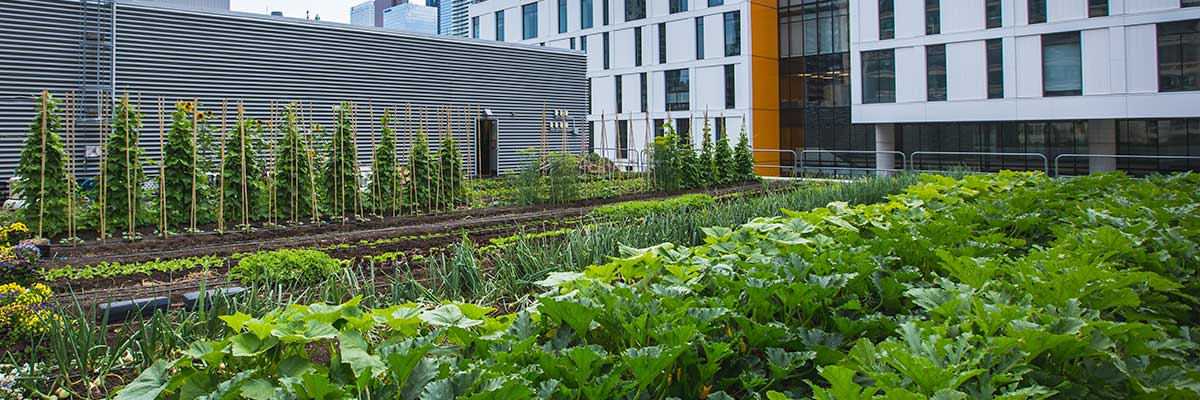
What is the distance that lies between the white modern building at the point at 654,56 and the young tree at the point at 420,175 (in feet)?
55.1

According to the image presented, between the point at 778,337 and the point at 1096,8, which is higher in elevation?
the point at 1096,8

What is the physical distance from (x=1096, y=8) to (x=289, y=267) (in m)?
25.0

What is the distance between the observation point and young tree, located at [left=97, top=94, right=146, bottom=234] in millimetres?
10820

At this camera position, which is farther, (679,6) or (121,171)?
(679,6)

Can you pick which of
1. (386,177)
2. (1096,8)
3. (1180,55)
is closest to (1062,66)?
(1096,8)

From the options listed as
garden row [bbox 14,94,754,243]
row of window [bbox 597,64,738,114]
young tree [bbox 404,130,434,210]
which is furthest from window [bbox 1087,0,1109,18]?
young tree [bbox 404,130,434,210]

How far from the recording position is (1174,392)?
214 cm

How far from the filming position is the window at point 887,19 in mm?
28062

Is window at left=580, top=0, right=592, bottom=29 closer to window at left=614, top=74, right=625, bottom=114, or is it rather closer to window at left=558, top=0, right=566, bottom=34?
window at left=558, top=0, right=566, bottom=34

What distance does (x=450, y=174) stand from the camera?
14.2 metres

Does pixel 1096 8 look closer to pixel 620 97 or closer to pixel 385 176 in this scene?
pixel 620 97

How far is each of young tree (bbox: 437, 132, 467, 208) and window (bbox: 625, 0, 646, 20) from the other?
903 inches

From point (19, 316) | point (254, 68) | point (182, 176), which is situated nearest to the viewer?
point (19, 316)

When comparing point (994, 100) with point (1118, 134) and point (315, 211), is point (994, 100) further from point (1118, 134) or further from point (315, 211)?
point (315, 211)
